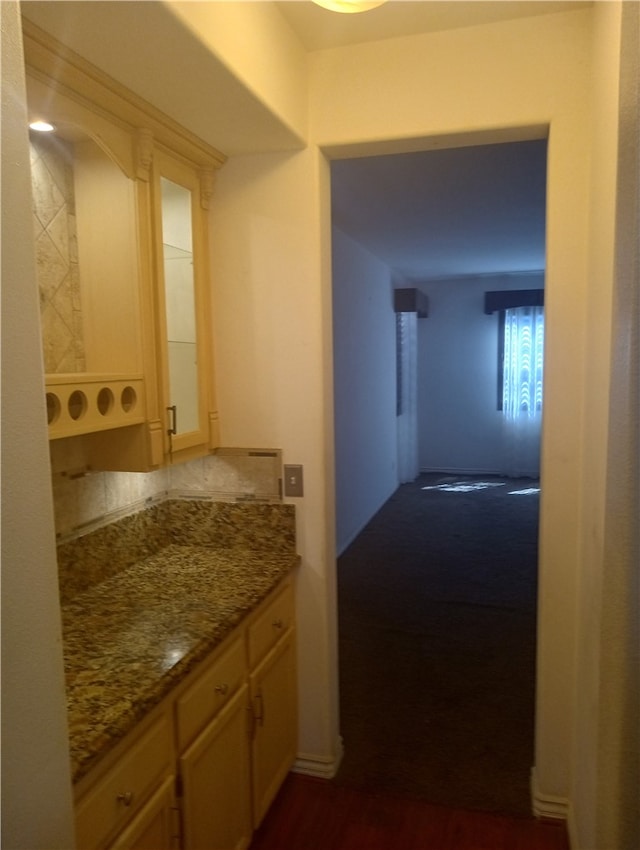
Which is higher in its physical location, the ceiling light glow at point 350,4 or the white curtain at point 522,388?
the ceiling light glow at point 350,4

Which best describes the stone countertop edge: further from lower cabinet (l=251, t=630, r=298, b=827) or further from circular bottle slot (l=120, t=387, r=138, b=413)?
circular bottle slot (l=120, t=387, r=138, b=413)

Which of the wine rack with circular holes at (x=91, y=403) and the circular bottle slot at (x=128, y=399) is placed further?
the circular bottle slot at (x=128, y=399)

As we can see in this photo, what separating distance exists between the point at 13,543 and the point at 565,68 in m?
1.96

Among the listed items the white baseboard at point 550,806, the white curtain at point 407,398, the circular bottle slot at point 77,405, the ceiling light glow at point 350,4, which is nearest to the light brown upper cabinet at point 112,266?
the circular bottle slot at point 77,405

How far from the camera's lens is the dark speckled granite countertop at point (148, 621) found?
1243mm

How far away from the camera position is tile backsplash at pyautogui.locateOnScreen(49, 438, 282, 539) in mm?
1819

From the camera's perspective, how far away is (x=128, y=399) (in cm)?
177

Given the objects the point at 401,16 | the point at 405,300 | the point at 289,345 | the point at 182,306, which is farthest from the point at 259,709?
the point at 405,300

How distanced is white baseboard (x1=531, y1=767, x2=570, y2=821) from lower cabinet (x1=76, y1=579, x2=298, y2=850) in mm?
847

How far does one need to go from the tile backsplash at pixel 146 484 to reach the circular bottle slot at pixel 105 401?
23cm

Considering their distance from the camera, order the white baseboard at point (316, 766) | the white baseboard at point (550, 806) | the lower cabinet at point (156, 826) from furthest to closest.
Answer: the white baseboard at point (316, 766)
the white baseboard at point (550, 806)
the lower cabinet at point (156, 826)

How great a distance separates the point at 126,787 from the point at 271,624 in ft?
2.61

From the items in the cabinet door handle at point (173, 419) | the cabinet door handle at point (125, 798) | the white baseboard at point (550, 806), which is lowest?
the white baseboard at point (550, 806)

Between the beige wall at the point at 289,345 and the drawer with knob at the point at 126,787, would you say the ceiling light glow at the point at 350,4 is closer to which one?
the beige wall at the point at 289,345
